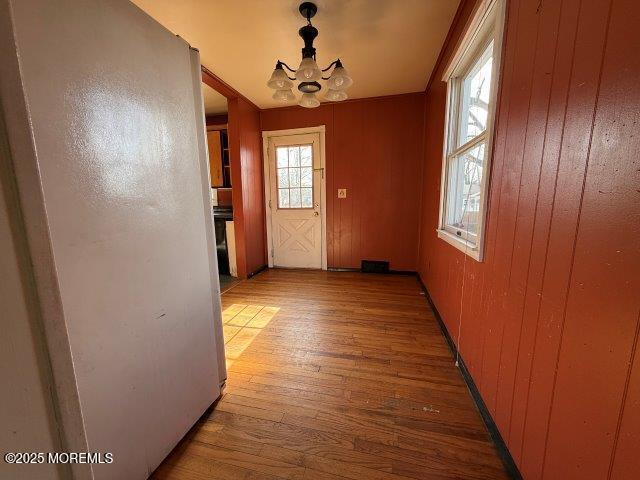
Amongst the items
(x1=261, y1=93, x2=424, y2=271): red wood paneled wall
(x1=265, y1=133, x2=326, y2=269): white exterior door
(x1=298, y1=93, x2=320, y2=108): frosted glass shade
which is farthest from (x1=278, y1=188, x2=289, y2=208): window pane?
(x1=298, y1=93, x2=320, y2=108): frosted glass shade

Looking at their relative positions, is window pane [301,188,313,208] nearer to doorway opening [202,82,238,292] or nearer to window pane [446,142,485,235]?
doorway opening [202,82,238,292]

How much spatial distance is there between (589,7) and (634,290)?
82 centimetres

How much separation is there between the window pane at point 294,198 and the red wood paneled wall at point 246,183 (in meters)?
0.48

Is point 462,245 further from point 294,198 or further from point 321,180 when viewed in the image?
point 294,198

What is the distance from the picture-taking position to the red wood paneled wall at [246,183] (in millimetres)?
3533

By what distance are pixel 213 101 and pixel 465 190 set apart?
366 cm

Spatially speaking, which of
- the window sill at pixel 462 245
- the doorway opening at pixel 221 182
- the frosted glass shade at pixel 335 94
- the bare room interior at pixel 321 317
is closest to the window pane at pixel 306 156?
the doorway opening at pixel 221 182

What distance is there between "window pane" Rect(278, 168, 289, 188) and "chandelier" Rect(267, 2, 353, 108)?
1.73m

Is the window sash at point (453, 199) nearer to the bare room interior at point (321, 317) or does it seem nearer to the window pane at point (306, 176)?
the bare room interior at point (321, 317)

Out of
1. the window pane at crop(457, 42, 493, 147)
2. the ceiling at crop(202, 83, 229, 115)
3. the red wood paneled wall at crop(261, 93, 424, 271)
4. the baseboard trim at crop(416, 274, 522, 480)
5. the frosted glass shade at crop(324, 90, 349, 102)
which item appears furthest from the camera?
the red wood paneled wall at crop(261, 93, 424, 271)

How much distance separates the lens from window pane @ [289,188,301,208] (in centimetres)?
411

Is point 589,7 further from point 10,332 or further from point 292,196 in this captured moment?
point 292,196

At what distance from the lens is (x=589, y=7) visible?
2.51 feet

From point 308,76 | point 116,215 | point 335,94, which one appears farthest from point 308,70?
point 116,215
